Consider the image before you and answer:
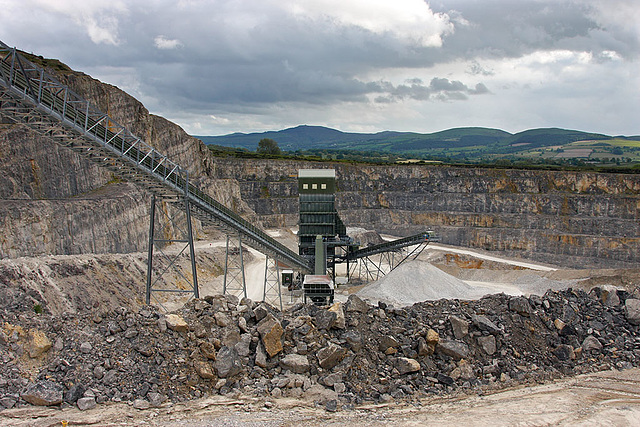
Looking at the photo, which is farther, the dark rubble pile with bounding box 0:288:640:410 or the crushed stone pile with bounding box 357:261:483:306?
the crushed stone pile with bounding box 357:261:483:306

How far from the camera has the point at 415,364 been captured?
54.8 ft

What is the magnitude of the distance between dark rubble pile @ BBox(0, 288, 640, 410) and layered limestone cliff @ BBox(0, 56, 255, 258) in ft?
53.5

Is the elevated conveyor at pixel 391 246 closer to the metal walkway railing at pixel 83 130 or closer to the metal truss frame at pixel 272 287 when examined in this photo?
the metal truss frame at pixel 272 287

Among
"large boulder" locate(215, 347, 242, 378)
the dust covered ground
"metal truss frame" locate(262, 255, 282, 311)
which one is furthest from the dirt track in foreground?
"metal truss frame" locate(262, 255, 282, 311)

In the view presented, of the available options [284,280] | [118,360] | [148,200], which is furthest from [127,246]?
[118,360]

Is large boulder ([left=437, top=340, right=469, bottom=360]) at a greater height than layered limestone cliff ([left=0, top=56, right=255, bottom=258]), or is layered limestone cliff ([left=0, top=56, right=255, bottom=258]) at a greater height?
layered limestone cliff ([left=0, top=56, right=255, bottom=258])

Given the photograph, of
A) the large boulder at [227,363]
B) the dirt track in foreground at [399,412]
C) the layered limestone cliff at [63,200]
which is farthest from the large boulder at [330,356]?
the layered limestone cliff at [63,200]

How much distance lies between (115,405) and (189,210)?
1354 cm

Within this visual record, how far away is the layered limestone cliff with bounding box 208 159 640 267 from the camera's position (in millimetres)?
73062

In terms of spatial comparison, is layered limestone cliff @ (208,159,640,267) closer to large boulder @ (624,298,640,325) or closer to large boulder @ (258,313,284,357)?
large boulder @ (624,298,640,325)

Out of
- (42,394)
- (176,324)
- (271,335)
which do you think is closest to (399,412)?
(271,335)

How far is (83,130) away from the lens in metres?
20.2

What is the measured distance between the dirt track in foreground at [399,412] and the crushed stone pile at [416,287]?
2194 cm

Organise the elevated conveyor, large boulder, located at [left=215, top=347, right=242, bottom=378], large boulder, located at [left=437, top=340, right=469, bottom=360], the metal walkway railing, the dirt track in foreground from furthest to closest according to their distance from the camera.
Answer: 1. the elevated conveyor
2. the metal walkway railing
3. large boulder, located at [left=437, top=340, right=469, bottom=360]
4. large boulder, located at [left=215, top=347, right=242, bottom=378]
5. the dirt track in foreground
